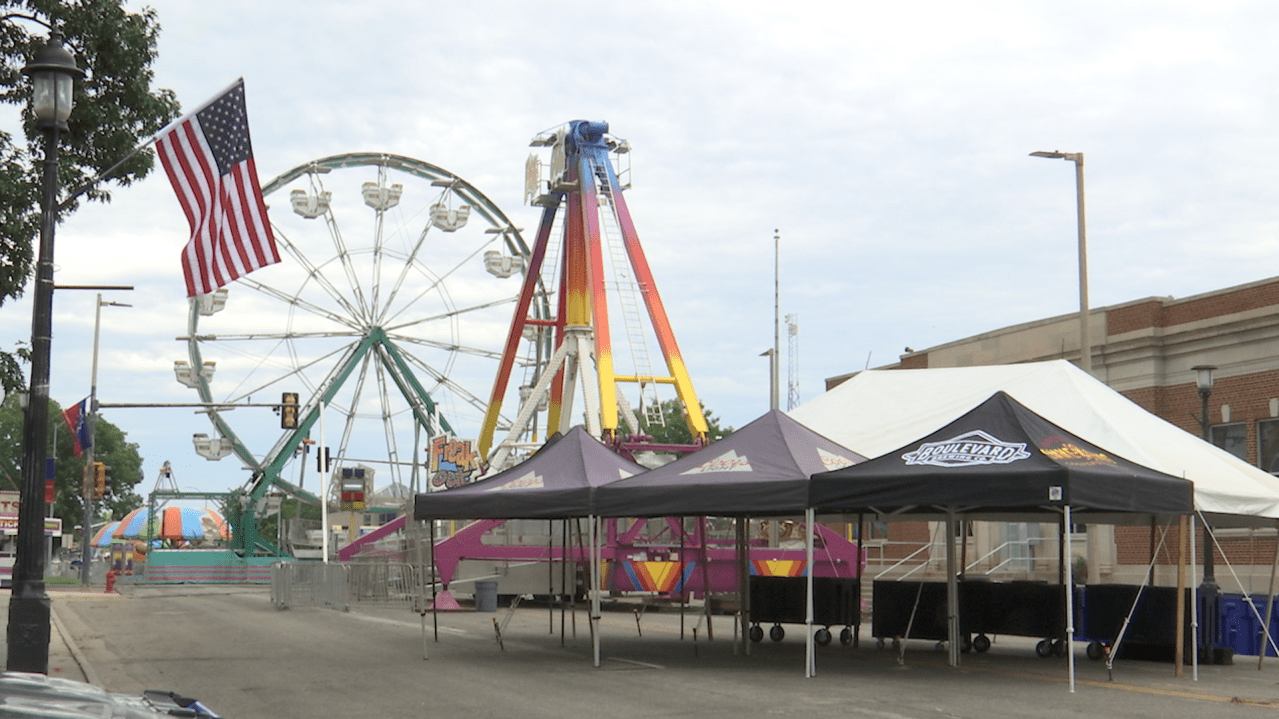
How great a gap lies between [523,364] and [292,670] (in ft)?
106

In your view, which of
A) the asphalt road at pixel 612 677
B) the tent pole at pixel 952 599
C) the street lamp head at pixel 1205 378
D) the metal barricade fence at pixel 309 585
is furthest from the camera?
the metal barricade fence at pixel 309 585

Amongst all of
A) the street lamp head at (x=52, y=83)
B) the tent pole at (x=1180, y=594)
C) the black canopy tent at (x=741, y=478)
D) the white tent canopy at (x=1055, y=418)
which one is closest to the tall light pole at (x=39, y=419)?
the street lamp head at (x=52, y=83)

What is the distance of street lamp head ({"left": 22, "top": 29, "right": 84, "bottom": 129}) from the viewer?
13.1 metres

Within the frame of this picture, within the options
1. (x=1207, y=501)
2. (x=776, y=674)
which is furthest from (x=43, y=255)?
(x=1207, y=501)

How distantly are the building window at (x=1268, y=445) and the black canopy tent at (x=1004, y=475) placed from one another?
14.1 m

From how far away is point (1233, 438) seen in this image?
1109 inches

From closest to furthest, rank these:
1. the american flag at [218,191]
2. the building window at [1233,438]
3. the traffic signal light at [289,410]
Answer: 1. the american flag at [218,191]
2. the building window at [1233,438]
3. the traffic signal light at [289,410]

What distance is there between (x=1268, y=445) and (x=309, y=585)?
21476 mm

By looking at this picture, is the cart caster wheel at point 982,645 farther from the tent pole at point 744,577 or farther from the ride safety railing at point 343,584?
the ride safety railing at point 343,584

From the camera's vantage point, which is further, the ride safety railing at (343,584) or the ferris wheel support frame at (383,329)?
the ferris wheel support frame at (383,329)

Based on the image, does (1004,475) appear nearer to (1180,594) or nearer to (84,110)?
(1180,594)

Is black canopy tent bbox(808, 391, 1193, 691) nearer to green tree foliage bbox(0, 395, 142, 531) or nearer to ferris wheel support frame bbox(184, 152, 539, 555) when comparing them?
ferris wheel support frame bbox(184, 152, 539, 555)

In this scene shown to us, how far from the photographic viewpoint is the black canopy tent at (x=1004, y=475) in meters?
13.6

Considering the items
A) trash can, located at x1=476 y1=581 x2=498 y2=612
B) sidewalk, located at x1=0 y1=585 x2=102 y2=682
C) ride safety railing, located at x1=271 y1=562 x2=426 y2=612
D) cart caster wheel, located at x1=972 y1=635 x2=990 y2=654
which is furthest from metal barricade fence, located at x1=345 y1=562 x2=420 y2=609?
cart caster wheel, located at x1=972 y1=635 x2=990 y2=654
